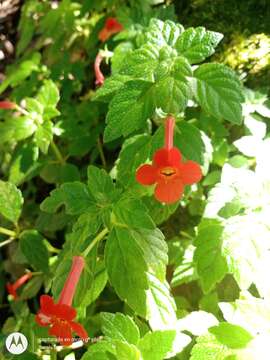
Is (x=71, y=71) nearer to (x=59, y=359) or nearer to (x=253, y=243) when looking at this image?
(x=59, y=359)

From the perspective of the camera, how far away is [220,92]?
81 centimetres

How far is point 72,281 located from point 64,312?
0.05 meters

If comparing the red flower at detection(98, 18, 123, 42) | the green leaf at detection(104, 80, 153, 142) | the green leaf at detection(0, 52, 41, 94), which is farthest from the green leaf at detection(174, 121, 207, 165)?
the green leaf at detection(0, 52, 41, 94)

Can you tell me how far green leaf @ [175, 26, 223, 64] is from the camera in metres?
0.82

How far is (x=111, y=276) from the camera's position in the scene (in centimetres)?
78

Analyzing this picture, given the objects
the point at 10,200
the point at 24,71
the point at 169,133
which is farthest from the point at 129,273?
the point at 24,71

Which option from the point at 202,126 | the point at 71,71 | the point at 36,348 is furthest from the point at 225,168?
the point at 71,71

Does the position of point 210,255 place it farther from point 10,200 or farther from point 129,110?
point 10,200

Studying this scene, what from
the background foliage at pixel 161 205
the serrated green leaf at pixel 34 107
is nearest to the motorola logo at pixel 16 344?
the background foliage at pixel 161 205

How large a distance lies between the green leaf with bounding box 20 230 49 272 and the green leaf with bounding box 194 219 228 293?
421mm

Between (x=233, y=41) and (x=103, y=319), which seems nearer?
(x=103, y=319)

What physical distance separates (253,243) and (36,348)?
0.49 metres

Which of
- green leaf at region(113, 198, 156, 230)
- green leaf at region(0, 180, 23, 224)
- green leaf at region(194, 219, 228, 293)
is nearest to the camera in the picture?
green leaf at region(113, 198, 156, 230)

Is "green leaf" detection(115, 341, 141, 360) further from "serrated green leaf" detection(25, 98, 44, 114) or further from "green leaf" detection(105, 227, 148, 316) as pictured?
"serrated green leaf" detection(25, 98, 44, 114)
